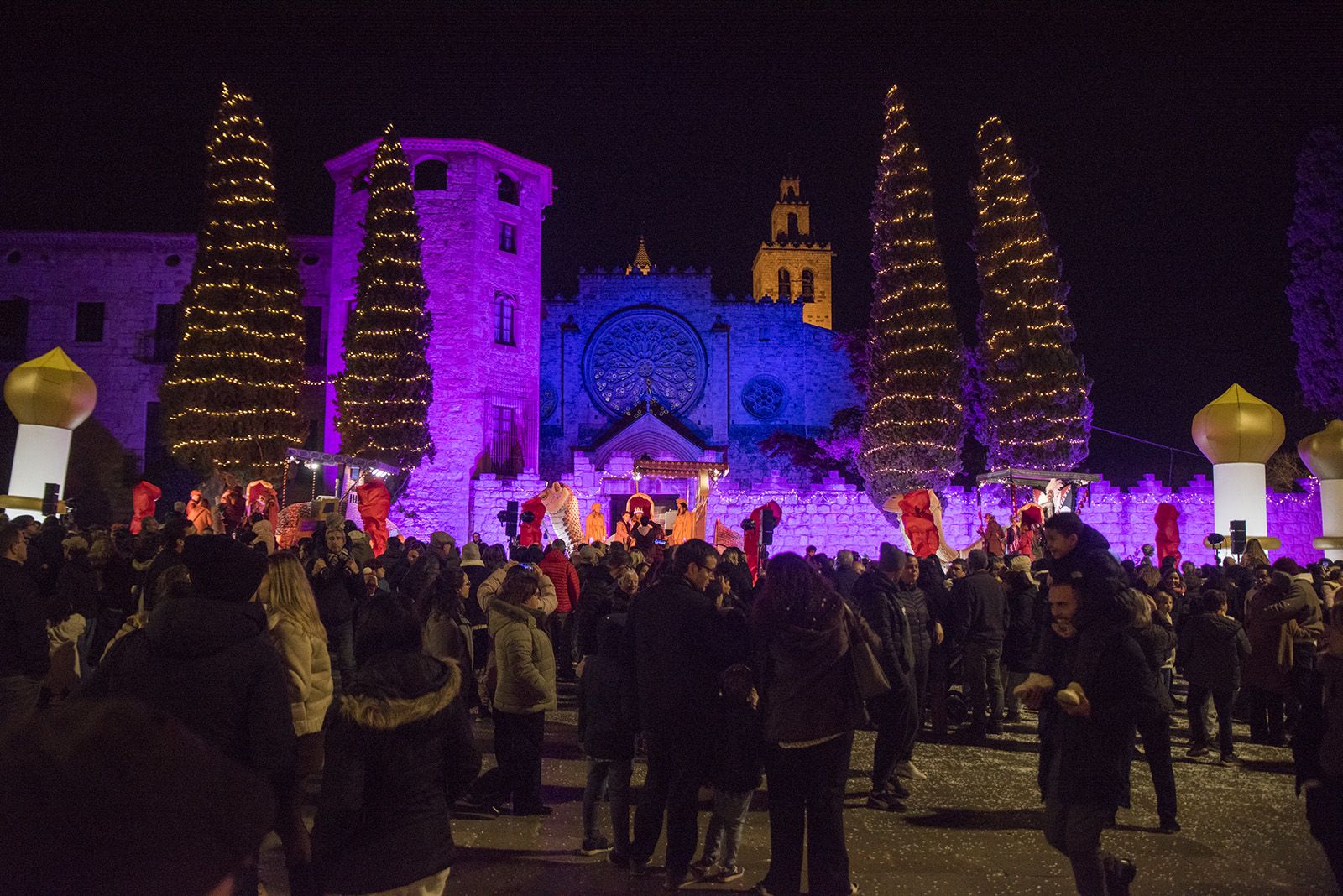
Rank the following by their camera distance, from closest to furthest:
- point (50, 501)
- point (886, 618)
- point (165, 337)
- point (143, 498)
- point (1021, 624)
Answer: point (886, 618)
point (1021, 624)
point (50, 501)
point (143, 498)
point (165, 337)

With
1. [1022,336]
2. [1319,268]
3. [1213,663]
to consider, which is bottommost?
[1213,663]

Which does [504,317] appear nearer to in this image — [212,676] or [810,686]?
[810,686]

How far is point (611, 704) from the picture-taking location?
17.3 feet

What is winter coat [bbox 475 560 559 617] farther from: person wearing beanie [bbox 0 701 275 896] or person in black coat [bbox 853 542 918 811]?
person wearing beanie [bbox 0 701 275 896]

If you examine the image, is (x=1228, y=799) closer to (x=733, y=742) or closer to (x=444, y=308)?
(x=733, y=742)

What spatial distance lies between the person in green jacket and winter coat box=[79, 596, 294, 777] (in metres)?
2.46

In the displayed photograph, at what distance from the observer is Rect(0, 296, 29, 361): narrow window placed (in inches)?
1067

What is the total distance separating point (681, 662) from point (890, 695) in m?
2.19

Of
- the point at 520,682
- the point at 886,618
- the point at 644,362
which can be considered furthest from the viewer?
the point at 644,362

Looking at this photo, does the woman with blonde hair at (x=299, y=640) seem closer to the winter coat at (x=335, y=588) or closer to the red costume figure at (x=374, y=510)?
the winter coat at (x=335, y=588)

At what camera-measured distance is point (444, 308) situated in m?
27.6

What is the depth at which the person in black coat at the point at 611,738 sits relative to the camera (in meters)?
5.12

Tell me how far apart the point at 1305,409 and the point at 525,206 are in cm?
2401

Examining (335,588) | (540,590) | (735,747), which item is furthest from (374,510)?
(735,747)
